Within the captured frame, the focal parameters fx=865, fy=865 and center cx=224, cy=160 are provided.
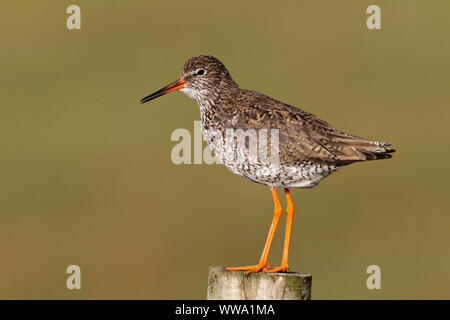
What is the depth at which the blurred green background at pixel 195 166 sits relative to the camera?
15.5 m

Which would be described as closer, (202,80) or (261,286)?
(261,286)

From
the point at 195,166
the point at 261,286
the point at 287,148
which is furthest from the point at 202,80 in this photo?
the point at 195,166

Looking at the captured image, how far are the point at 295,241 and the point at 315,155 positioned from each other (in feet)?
27.0

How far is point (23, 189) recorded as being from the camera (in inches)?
732

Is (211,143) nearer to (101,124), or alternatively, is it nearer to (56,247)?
(56,247)

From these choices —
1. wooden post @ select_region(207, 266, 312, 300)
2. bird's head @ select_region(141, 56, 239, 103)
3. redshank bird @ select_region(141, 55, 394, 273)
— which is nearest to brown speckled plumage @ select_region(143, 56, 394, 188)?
redshank bird @ select_region(141, 55, 394, 273)

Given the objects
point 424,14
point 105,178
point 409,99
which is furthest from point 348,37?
point 105,178

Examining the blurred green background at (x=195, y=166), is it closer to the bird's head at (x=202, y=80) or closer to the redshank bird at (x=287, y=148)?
the bird's head at (x=202, y=80)

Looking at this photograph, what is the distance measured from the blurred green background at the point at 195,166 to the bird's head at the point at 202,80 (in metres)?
6.07

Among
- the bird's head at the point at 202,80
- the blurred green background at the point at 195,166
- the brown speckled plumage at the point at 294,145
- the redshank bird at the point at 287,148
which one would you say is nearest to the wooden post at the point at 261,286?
the redshank bird at the point at 287,148

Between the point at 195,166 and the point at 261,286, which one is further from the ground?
the point at 195,166

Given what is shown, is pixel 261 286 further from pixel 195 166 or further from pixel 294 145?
pixel 195 166

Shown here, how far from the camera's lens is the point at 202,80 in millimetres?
8656

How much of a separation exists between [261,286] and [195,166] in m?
12.7
